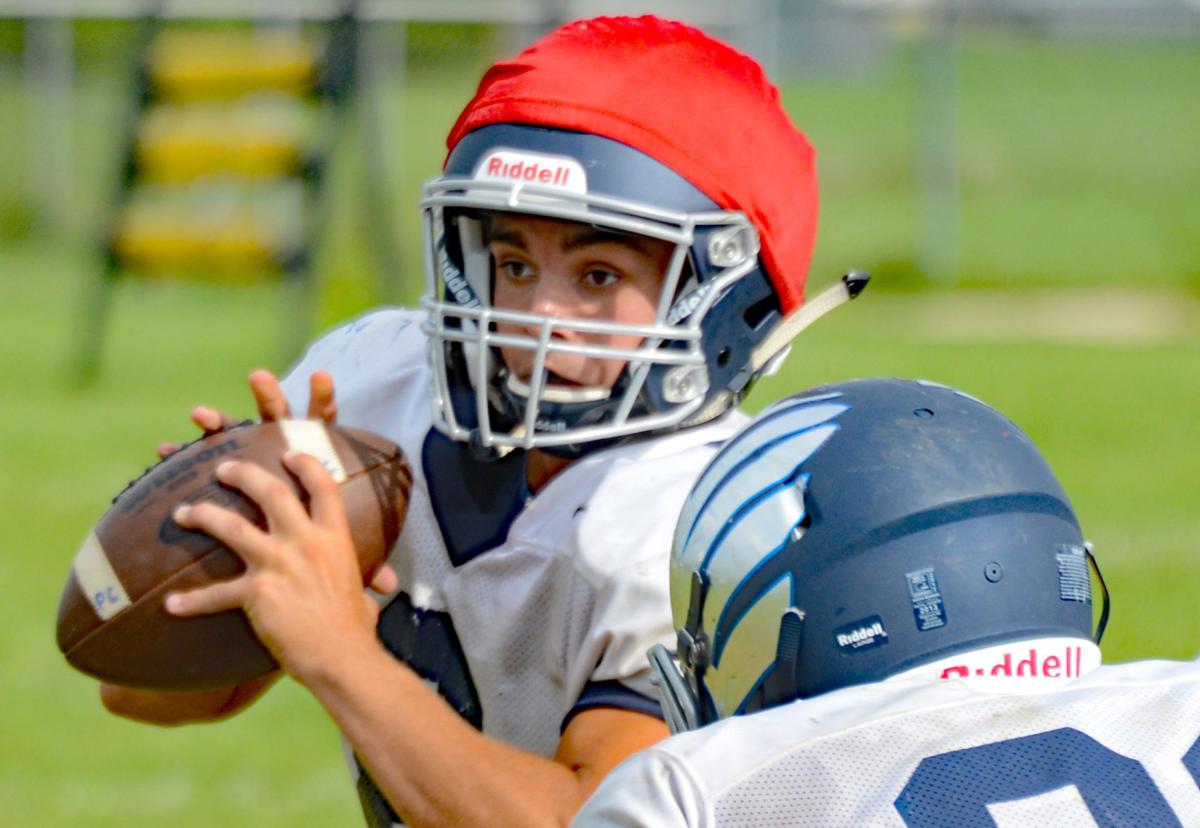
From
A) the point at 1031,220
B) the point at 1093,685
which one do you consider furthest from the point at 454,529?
the point at 1031,220

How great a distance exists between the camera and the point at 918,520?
61.7 inches

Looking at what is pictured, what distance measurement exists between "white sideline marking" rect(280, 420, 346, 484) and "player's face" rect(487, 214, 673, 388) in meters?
0.26

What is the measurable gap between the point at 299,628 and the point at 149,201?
816 centimetres

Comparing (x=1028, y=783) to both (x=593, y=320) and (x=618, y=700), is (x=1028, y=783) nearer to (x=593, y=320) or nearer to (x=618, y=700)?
(x=618, y=700)

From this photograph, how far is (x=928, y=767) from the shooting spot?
53.4 inches

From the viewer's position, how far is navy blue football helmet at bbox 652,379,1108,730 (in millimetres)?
1544

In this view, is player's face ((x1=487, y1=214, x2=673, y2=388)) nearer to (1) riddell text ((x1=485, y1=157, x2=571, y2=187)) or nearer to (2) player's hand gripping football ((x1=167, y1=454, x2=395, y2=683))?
(1) riddell text ((x1=485, y1=157, x2=571, y2=187))

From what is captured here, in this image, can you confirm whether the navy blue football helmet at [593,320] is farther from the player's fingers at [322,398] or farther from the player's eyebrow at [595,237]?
the player's fingers at [322,398]

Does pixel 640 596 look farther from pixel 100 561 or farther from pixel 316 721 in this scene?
pixel 316 721

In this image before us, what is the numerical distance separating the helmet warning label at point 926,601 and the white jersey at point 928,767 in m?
0.11

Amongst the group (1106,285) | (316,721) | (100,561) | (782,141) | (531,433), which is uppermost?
(782,141)

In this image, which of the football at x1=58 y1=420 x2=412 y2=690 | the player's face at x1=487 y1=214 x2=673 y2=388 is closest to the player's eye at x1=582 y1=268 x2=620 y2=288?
the player's face at x1=487 y1=214 x2=673 y2=388

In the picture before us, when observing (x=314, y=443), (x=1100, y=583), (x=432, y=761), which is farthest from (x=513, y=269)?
(x=1100, y=583)

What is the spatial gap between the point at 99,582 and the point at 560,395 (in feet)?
2.04
